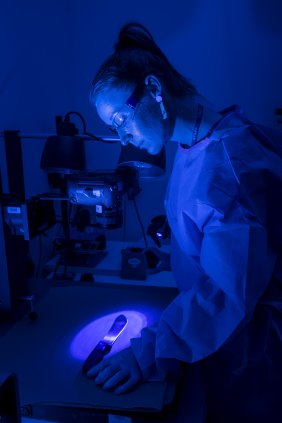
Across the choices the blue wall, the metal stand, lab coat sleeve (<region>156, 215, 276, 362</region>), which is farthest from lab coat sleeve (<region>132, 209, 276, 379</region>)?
the blue wall

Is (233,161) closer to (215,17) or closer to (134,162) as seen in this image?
(134,162)

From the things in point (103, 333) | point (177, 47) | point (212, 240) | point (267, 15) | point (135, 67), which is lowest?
point (103, 333)

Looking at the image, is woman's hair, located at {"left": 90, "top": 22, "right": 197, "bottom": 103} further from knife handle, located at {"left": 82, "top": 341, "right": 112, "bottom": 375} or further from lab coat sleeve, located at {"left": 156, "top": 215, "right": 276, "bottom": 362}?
knife handle, located at {"left": 82, "top": 341, "right": 112, "bottom": 375}

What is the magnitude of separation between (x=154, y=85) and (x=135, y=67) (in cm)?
7

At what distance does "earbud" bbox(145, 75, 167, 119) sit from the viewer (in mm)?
806

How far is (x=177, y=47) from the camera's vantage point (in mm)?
2111

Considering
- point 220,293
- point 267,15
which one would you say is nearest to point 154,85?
point 220,293

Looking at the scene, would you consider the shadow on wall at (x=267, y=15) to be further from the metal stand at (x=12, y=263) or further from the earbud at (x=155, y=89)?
the metal stand at (x=12, y=263)

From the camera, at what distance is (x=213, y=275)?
672 mm

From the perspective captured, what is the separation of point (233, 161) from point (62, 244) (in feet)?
4.01

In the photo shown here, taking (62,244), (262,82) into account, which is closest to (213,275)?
(62,244)

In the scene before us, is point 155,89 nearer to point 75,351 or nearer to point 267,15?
point 75,351

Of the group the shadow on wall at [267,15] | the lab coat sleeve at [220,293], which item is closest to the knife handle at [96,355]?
the lab coat sleeve at [220,293]

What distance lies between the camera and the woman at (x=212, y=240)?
66 cm
